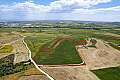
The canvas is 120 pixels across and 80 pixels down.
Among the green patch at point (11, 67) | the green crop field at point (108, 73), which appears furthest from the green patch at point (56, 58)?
the green crop field at point (108, 73)

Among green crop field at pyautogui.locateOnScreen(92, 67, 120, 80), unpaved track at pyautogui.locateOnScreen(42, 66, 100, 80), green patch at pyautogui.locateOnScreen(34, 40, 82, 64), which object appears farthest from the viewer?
green patch at pyautogui.locateOnScreen(34, 40, 82, 64)

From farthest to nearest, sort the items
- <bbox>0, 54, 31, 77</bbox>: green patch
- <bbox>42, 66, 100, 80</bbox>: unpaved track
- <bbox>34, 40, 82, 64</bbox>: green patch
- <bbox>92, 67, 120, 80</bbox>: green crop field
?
<bbox>34, 40, 82, 64</bbox>: green patch < <bbox>0, 54, 31, 77</bbox>: green patch < <bbox>42, 66, 100, 80</bbox>: unpaved track < <bbox>92, 67, 120, 80</bbox>: green crop field

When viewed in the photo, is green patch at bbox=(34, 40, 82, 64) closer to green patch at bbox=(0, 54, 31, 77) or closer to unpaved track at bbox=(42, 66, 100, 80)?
green patch at bbox=(0, 54, 31, 77)

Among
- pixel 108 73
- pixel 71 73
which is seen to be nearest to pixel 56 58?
pixel 71 73

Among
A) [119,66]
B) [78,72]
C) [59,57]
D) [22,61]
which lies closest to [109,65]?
[119,66]

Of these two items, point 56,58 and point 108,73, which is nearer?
point 108,73

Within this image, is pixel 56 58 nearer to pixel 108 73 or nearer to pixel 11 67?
pixel 11 67

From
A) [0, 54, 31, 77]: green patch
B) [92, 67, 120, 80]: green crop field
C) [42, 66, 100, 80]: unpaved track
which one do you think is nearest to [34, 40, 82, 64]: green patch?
[0, 54, 31, 77]: green patch

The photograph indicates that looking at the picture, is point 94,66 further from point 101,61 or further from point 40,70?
point 40,70

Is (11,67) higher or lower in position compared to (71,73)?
higher
